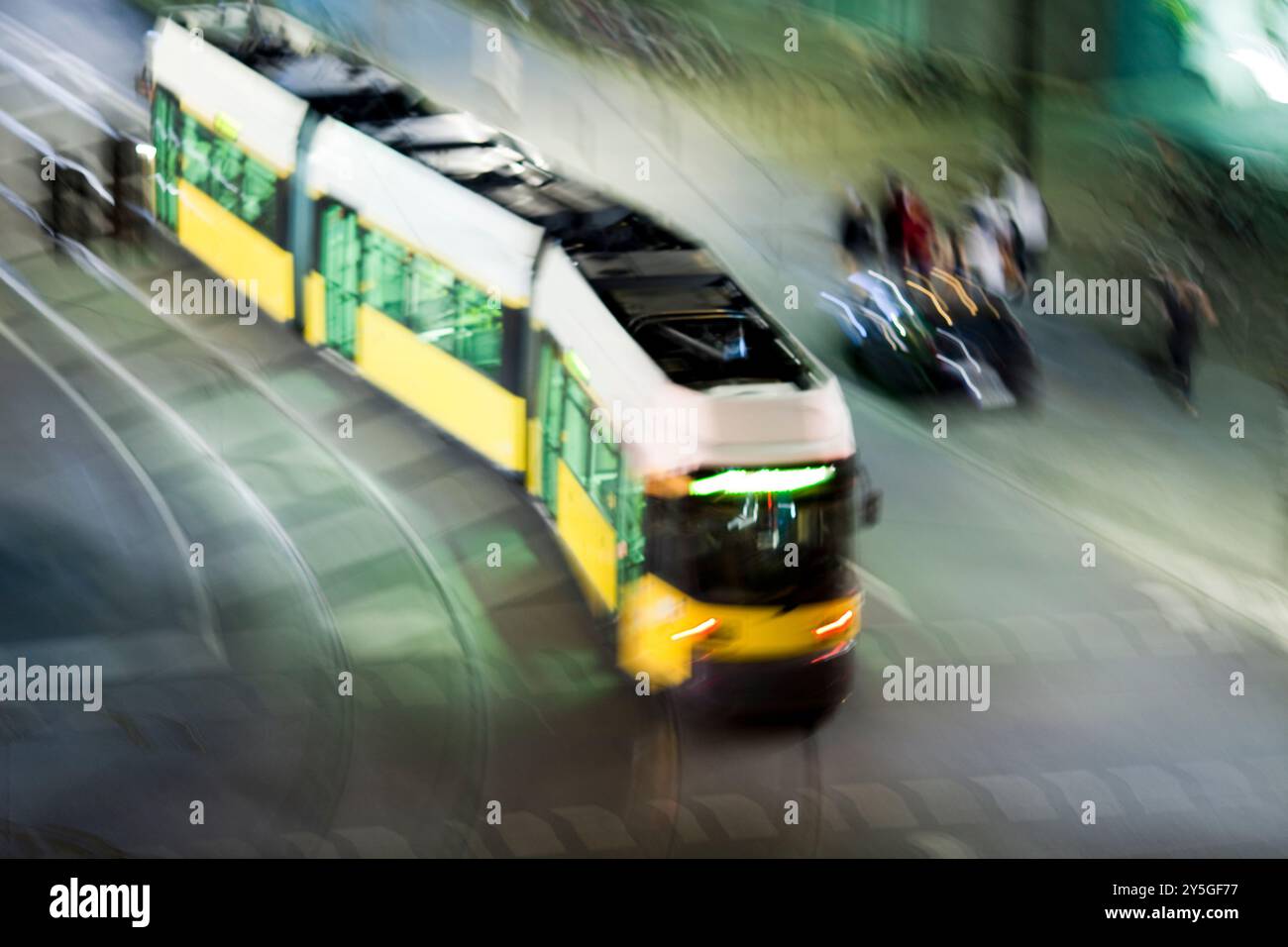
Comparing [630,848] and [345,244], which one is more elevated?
[345,244]

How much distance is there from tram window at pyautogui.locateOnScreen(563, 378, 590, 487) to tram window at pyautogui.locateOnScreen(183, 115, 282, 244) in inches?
56.5

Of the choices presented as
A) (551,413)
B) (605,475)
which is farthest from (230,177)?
(605,475)

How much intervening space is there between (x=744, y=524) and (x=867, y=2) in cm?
234

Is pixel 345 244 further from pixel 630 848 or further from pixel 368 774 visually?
pixel 630 848

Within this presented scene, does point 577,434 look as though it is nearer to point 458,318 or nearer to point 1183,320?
point 458,318

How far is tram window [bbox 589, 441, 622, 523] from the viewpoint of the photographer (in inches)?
306

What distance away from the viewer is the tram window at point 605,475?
777cm

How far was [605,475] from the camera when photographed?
7.81 metres

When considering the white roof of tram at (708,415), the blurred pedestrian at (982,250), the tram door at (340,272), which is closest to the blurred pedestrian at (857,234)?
the blurred pedestrian at (982,250)

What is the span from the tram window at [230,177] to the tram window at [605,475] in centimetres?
165

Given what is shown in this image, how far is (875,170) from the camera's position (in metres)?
8.46

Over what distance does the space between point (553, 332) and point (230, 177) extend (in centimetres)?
151
